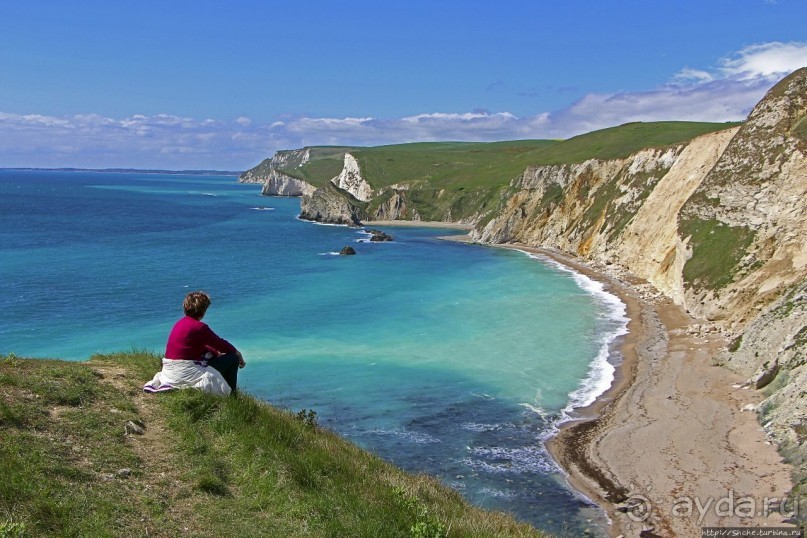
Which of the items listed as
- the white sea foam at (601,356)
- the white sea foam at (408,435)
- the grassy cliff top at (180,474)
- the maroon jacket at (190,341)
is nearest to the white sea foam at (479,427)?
the white sea foam at (408,435)

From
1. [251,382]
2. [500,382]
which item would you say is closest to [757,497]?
[500,382]

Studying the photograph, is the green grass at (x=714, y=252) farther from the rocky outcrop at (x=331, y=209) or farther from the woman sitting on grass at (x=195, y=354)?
the rocky outcrop at (x=331, y=209)

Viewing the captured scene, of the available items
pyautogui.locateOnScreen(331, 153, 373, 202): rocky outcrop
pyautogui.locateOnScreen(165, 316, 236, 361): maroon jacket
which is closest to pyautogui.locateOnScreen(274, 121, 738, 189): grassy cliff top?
pyautogui.locateOnScreen(331, 153, 373, 202): rocky outcrop

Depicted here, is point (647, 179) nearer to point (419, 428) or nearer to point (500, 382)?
point (500, 382)

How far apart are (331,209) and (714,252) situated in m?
101

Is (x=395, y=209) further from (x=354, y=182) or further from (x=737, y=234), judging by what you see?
(x=737, y=234)

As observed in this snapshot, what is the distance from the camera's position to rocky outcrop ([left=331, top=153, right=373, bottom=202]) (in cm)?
17025

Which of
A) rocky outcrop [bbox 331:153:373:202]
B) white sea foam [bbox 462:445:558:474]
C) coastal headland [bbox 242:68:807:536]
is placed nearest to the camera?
coastal headland [bbox 242:68:807:536]

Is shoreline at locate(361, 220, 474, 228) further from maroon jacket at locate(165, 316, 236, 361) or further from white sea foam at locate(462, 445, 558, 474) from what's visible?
maroon jacket at locate(165, 316, 236, 361)

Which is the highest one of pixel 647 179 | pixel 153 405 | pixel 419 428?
pixel 647 179

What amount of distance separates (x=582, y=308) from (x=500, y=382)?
18.6m

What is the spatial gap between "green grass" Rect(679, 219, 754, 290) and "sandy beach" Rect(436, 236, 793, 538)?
810 centimetres

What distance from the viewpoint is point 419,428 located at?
23.3m

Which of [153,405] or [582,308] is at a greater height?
[153,405]
